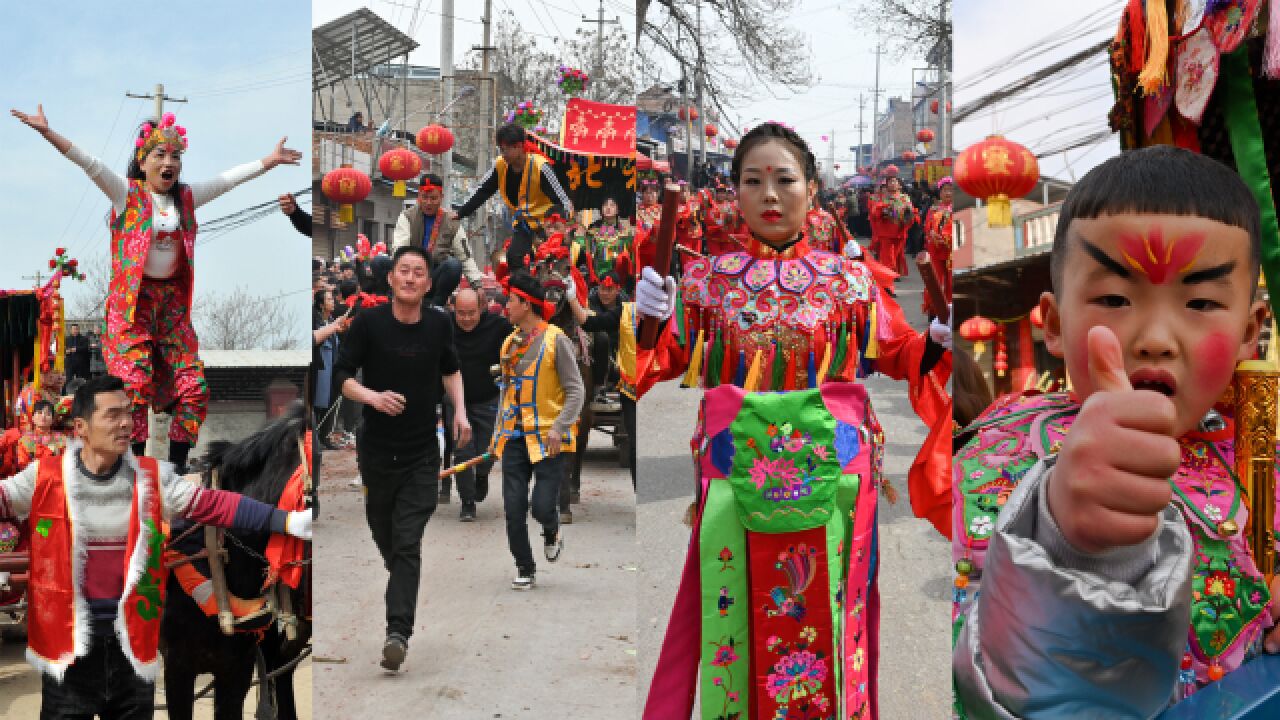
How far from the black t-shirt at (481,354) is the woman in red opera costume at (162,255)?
2.74 feet

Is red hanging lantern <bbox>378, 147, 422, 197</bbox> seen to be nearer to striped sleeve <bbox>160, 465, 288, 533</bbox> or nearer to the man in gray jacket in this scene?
the man in gray jacket

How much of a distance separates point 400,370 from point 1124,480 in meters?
1.70

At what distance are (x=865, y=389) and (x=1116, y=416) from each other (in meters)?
0.93

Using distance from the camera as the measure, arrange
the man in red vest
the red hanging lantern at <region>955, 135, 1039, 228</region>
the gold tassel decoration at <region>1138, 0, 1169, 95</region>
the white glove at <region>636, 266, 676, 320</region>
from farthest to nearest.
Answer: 1. the man in red vest
2. the white glove at <region>636, 266, 676, 320</region>
3. the red hanging lantern at <region>955, 135, 1039, 228</region>
4. the gold tassel decoration at <region>1138, 0, 1169, 95</region>

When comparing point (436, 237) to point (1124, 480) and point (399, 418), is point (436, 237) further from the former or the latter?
point (1124, 480)

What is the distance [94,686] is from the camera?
126 inches

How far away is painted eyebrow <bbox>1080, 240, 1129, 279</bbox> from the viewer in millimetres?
1688

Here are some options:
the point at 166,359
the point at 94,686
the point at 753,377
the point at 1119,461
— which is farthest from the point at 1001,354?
the point at 94,686

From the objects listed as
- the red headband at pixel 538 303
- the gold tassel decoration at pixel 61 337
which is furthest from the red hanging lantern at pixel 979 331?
the gold tassel decoration at pixel 61 337

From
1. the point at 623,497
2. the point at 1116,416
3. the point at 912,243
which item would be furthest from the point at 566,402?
the point at 1116,416

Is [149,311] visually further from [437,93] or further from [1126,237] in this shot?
[1126,237]

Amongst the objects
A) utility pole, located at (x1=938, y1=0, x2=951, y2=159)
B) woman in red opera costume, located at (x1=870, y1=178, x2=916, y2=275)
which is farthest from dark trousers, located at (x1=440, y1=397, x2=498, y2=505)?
utility pole, located at (x1=938, y1=0, x2=951, y2=159)

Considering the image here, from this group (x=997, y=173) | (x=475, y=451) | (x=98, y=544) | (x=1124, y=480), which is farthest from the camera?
(x=98, y=544)

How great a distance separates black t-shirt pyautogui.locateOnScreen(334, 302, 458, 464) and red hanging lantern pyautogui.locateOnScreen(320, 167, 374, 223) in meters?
0.23
